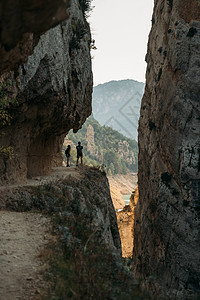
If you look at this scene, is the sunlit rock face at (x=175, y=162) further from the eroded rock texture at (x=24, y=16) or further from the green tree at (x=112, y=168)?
the green tree at (x=112, y=168)

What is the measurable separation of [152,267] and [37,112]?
19.2 m

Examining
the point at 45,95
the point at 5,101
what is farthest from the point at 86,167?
the point at 5,101

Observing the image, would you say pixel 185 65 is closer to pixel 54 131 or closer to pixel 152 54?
pixel 152 54

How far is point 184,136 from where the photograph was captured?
22.5 meters

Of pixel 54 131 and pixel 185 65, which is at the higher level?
pixel 185 65

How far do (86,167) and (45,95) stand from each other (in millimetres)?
10039

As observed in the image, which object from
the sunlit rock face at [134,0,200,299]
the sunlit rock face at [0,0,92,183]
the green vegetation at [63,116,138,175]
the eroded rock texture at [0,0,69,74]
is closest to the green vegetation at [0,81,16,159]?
the sunlit rock face at [0,0,92,183]

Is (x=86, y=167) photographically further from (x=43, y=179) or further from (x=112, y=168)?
(x=112, y=168)

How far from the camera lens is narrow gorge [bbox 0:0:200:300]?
4.42 metres

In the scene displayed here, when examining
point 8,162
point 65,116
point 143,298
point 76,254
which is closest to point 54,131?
point 65,116

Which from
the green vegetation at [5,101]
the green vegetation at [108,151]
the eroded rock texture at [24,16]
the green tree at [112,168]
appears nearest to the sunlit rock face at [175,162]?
the green vegetation at [5,101]

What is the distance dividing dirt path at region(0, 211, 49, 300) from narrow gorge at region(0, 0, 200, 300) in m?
0.06

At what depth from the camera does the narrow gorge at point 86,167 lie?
14.5 ft

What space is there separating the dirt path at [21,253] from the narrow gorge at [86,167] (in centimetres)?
6
